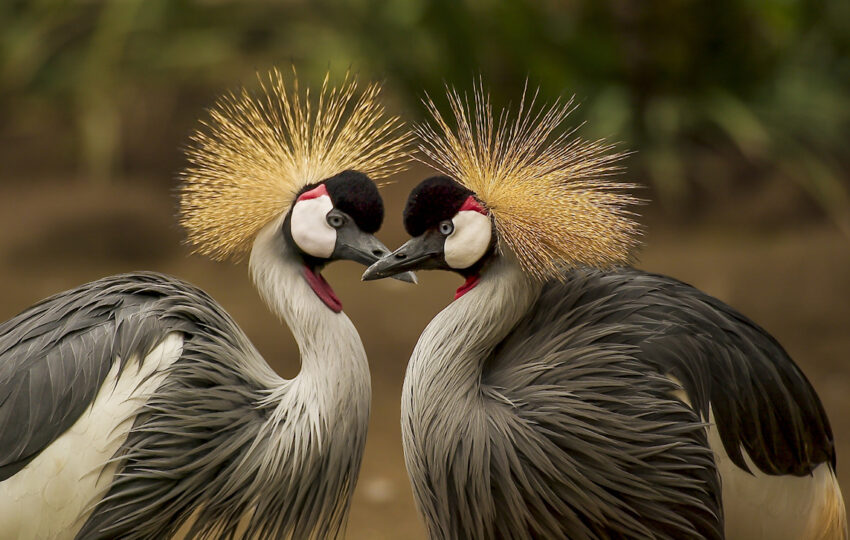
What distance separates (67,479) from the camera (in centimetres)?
172

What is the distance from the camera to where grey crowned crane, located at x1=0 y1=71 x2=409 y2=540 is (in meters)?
1.74

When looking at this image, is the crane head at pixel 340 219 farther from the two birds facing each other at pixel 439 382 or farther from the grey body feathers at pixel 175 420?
the grey body feathers at pixel 175 420

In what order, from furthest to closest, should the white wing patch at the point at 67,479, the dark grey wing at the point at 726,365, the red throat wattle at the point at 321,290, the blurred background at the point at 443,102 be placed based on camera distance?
1. the blurred background at the point at 443,102
2. the red throat wattle at the point at 321,290
3. the dark grey wing at the point at 726,365
4. the white wing patch at the point at 67,479

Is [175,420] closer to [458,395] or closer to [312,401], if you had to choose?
[312,401]

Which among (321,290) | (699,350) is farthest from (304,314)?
(699,350)

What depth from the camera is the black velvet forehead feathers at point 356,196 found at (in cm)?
187

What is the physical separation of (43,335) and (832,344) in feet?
8.17

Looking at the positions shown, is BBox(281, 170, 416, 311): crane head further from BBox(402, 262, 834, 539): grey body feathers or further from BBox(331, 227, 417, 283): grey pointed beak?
BBox(402, 262, 834, 539): grey body feathers

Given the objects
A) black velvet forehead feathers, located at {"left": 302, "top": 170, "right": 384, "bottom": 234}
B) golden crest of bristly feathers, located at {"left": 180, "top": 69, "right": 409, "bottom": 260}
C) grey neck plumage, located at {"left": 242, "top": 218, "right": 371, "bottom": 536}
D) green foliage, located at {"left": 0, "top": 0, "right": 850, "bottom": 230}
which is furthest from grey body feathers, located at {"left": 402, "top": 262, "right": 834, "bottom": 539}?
green foliage, located at {"left": 0, "top": 0, "right": 850, "bottom": 230}

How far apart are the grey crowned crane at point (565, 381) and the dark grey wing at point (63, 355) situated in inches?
17.3

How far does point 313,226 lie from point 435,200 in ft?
0.75

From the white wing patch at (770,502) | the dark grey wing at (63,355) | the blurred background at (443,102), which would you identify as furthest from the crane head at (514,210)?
the blurred background at (443,102)

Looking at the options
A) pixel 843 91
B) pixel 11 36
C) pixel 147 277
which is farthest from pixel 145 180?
pixel 843 91

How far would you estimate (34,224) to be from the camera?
4199mm
